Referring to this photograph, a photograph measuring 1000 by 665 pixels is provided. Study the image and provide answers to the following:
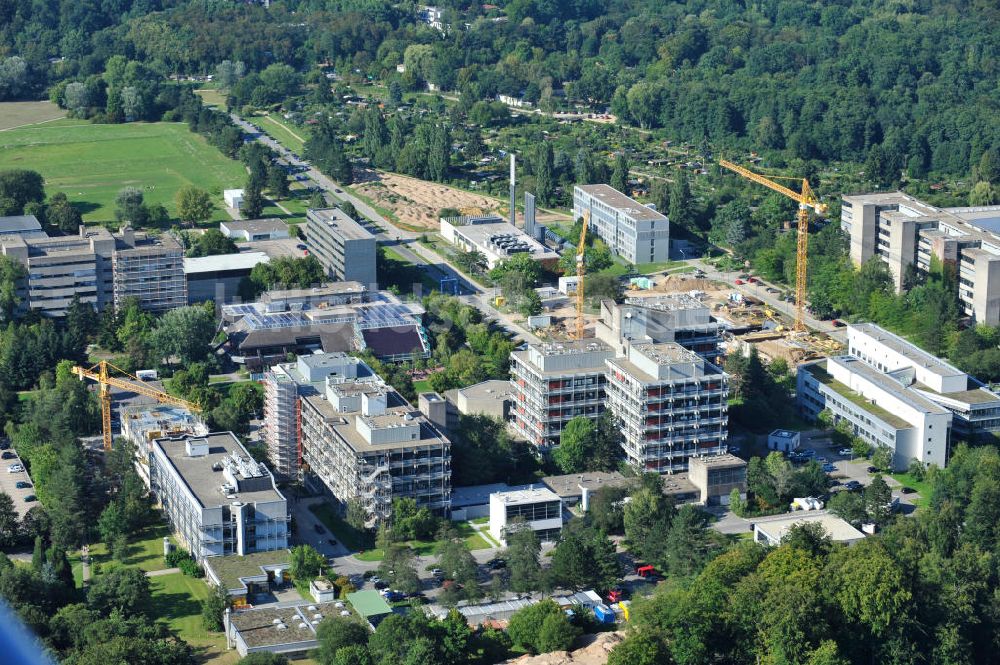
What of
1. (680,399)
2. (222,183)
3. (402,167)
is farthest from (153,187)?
(680,399)

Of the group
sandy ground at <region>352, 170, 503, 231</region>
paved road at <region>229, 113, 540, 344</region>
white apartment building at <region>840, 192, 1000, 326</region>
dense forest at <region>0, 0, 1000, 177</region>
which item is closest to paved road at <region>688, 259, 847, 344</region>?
white apartment building at <region>840, 192, 1000, 326</region>

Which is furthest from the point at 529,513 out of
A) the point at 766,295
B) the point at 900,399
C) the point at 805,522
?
the point at 766,295

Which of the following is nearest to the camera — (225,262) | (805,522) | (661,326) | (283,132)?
(805,522)

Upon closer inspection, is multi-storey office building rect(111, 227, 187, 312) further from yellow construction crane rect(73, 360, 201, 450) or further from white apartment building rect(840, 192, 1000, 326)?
white apartment building rect(840, 192, 1000, 326)

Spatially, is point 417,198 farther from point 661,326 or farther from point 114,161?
point 661,326

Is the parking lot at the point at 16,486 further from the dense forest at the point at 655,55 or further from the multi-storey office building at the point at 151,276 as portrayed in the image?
the dense forest at the point at 655,55

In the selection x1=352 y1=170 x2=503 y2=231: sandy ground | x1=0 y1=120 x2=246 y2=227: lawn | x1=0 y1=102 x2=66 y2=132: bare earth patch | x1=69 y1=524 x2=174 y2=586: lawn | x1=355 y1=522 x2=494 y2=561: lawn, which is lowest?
x1=355 y1=522 x2=494 y2=561: lawn
